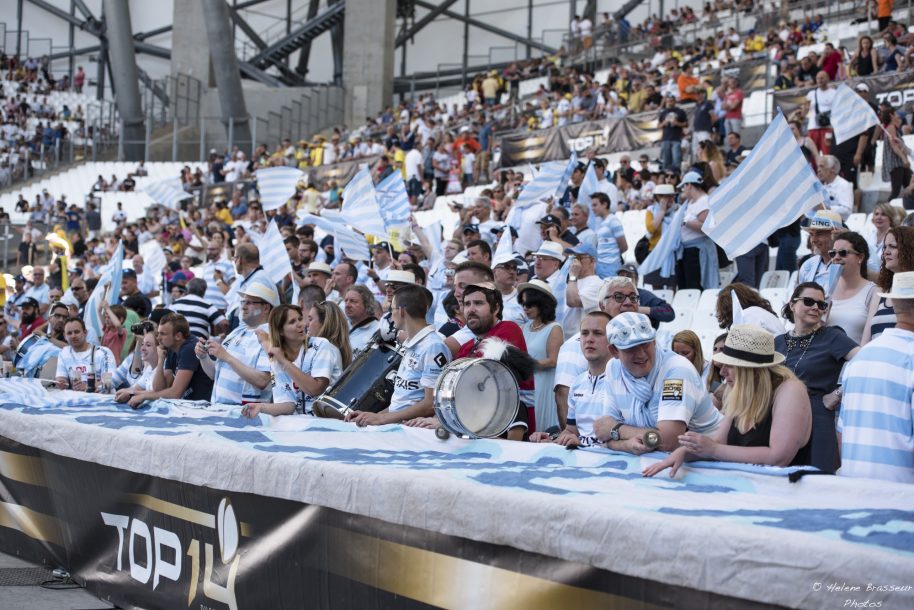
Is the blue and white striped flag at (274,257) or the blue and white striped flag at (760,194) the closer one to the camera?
the blue and white striped flag at (760,194)

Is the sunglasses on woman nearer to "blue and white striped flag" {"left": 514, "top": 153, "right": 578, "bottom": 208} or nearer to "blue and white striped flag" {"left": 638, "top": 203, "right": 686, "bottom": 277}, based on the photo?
"blue and white striped flag" {"left": 638, "top": 203, "right": 686, "bottom": 277}

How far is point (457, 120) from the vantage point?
27.9m

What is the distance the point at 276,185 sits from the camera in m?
13.9

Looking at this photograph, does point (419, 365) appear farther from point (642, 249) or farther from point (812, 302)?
point (642, 249)

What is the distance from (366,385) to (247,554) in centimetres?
180

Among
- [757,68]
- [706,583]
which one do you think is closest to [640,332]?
[706,583]

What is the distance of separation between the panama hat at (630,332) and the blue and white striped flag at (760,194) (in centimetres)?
260

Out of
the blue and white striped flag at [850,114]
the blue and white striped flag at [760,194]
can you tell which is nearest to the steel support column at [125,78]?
the blue and white striped flag at [850,114]

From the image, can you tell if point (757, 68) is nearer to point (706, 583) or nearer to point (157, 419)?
point (157, 419)

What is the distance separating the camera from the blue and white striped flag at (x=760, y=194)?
278 inches

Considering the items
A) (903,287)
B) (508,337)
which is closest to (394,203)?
(508,337)

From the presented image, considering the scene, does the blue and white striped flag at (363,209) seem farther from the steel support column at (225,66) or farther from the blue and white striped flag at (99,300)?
the steel support column at (225,66)

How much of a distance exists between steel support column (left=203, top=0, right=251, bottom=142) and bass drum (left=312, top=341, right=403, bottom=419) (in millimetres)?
28206

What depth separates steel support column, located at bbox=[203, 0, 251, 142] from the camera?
32.7 m
